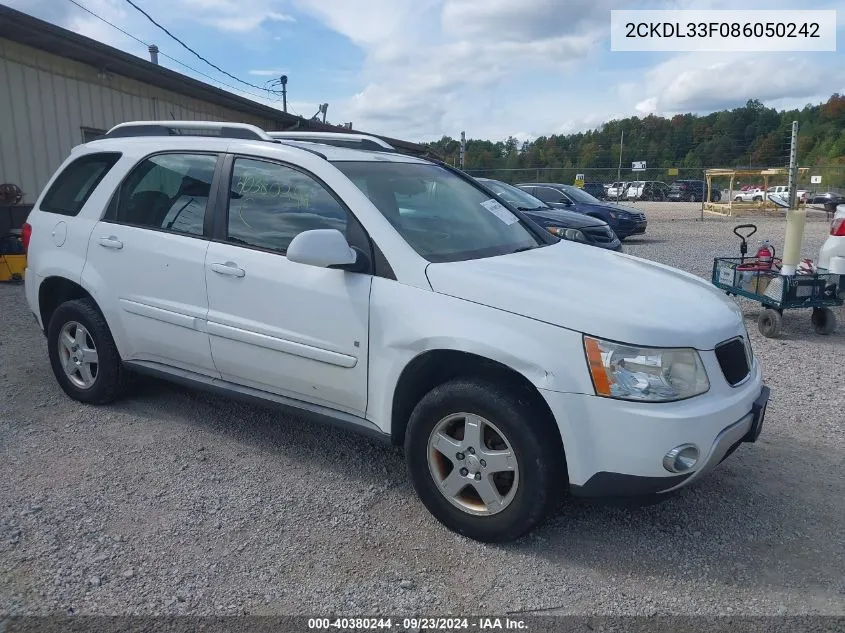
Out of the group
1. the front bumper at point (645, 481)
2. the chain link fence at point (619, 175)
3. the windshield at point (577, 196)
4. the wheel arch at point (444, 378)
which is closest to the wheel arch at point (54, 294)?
the wheel arch at point (444, 378)

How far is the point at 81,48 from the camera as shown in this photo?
9734 mm

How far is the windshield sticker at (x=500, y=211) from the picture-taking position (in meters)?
4.08

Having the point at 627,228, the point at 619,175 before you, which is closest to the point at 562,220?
the point at 627,228

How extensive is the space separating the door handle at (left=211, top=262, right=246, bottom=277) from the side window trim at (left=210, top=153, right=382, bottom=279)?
12 centimetres

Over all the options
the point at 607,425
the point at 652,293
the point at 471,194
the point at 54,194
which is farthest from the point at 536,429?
the point at 54,194

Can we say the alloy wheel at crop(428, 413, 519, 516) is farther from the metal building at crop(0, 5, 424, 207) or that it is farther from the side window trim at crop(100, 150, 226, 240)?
the metal building at crop(0, 5, 424, 207)

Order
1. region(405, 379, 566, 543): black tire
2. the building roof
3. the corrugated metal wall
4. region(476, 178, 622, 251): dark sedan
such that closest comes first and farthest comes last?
region(405, 379, 566, 543): black tire
the building roof
the corrugated metal wall
region(476, 178, 622, 251): dark sedan

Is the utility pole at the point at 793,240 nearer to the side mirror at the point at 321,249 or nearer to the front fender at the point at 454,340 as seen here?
the front fender at the point at 454,340

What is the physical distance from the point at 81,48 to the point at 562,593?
10.2 meters

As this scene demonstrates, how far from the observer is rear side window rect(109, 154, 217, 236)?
3.91m

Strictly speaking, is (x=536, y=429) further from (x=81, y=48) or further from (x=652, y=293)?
(x=81, y=48)

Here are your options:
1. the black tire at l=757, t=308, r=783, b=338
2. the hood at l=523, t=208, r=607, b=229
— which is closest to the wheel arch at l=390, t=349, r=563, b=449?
the black tire at l=757, t=308, r=783, b=338

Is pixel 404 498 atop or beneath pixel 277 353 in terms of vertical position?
beneath

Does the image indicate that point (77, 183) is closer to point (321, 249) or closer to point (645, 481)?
point (321, 249)
